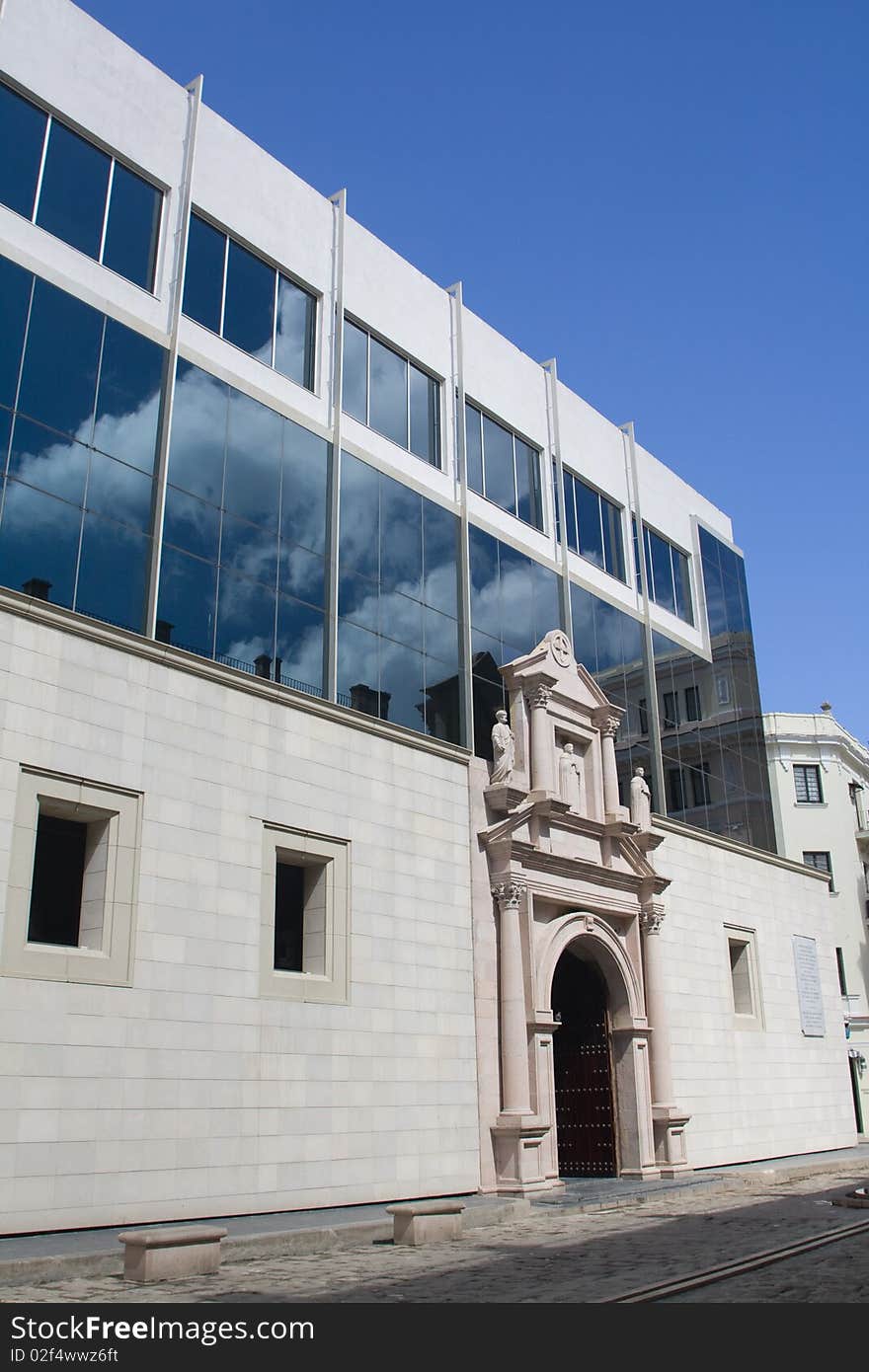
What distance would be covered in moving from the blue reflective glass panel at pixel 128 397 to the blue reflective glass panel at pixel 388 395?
560 centimetres

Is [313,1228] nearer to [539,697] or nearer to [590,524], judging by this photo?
[539,697]

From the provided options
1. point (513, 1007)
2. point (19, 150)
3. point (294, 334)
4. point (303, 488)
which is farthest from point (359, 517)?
point (513, 1007)

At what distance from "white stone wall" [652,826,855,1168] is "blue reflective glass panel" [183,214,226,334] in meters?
16.0

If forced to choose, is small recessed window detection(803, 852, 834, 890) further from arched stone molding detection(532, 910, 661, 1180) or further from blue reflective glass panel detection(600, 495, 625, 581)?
arched stone molding detection(532, 910, 661, 1180)

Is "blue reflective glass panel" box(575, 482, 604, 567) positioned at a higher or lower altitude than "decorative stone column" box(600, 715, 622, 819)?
higher

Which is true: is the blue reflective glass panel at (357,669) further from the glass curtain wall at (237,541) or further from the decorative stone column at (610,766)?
the decorative stone column at (610,766)

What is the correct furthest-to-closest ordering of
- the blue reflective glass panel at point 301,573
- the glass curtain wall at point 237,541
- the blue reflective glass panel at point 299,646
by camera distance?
the blue reflective glass panel at point 301,573, the blue reflective glass panel at point 299,646, the glass curtain wall at point 237,541

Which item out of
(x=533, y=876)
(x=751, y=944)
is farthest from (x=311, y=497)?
(x=751, y=944)

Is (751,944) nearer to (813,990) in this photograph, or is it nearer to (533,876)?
(813,990)

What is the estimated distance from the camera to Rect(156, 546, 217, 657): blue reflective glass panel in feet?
60.4

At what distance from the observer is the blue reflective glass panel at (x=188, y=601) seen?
18422mm

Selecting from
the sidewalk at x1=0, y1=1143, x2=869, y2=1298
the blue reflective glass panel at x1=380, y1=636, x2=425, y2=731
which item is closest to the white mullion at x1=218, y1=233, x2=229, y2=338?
the blue reflective glass panel at x1=380, y1=636, x2=425, y2=731

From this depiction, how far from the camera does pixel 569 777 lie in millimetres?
25141

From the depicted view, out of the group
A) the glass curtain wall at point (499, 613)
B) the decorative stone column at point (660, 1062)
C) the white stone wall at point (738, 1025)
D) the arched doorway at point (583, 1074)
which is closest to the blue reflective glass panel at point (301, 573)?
the glass curtain wall at point (499, 613)
